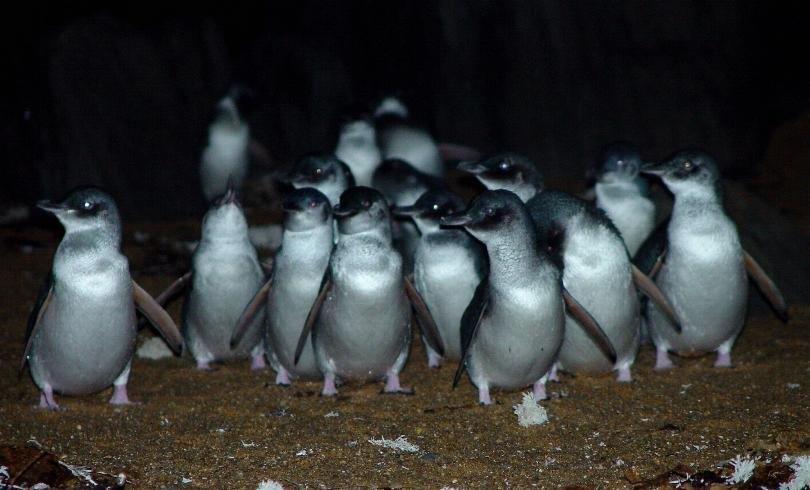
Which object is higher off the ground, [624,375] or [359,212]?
[359,212]

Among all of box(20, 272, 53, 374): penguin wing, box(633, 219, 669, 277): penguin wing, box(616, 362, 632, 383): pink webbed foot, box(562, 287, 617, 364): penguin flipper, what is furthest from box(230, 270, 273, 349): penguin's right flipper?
box(633, 219, 669, 277): penguin wing

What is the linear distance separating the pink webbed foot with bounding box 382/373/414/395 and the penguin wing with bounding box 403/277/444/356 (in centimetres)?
31

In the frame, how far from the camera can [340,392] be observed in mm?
6047

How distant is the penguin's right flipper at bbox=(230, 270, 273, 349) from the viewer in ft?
20.7

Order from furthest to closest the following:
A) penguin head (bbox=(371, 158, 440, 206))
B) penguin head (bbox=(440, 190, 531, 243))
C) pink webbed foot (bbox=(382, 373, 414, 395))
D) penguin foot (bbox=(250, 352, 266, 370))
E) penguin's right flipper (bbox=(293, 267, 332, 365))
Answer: penguin head (bbox=(371, 158, 440, 206)) < penguin foot (bbox=(250, 352, 266, 370)) < pink webbed foot (bbox=(382, 373, 414, 395)) < penguin's right flipper (bbox=(293, 267, 332, 365)) < penguin head (bbox=(440, 190, 531, 243))

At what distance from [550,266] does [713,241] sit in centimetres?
118

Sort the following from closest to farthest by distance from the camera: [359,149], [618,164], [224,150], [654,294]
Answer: [654,294] < [618,164] < [359,149] < [224,150]

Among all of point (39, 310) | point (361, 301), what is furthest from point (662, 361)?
point (39, 310)

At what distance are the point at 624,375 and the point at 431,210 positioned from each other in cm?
145

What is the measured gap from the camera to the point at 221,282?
21.2ft

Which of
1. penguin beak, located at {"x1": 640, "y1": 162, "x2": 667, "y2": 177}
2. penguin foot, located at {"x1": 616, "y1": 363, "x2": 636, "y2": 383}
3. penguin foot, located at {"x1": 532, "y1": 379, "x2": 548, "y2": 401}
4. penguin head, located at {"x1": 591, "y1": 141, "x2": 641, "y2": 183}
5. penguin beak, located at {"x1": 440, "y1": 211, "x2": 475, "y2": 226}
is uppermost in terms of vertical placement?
penguin beak, located at {"x1": 440, "y1": 211, "x2": 475, "y2": 226}

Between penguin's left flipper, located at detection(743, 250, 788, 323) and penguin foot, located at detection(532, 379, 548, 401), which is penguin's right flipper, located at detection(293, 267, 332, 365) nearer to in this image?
penguin foot, located at detection(532, 379, 548, 401)

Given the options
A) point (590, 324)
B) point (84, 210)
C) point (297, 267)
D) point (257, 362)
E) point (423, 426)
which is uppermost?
point (84, 210)

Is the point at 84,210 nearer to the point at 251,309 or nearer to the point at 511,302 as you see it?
the point at 251,309
